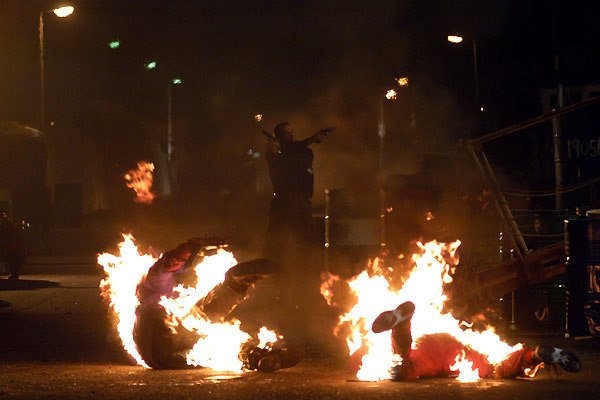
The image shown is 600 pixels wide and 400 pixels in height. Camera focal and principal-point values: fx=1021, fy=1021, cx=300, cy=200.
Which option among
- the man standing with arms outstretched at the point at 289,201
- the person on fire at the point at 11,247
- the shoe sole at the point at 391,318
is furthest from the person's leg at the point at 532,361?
the person on fire at the point at 11,247

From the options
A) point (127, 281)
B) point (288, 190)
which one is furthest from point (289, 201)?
point (127, 281)

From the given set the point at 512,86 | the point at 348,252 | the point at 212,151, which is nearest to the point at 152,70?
the point at 212,151

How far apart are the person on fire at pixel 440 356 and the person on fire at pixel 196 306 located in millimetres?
906

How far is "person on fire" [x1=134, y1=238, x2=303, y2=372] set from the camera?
8.16 m

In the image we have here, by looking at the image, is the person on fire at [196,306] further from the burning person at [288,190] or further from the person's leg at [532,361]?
the burning person at [288,190]

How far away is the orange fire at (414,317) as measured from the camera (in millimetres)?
8016

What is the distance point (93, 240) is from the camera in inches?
1214

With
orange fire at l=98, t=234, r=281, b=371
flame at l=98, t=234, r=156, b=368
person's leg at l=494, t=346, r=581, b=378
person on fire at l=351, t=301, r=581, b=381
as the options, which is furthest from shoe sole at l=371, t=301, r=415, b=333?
flame at l=98, t=234, r=156, b=368

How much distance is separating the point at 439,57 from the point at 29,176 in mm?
15567

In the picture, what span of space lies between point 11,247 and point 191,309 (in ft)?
34.3

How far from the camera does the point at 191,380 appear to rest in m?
7.68

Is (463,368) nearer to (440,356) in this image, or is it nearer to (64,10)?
(440,356)

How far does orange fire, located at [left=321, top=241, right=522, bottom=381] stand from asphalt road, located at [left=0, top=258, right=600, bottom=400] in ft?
0.83

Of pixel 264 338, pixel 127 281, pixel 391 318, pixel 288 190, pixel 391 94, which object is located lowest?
pixel 264 338
